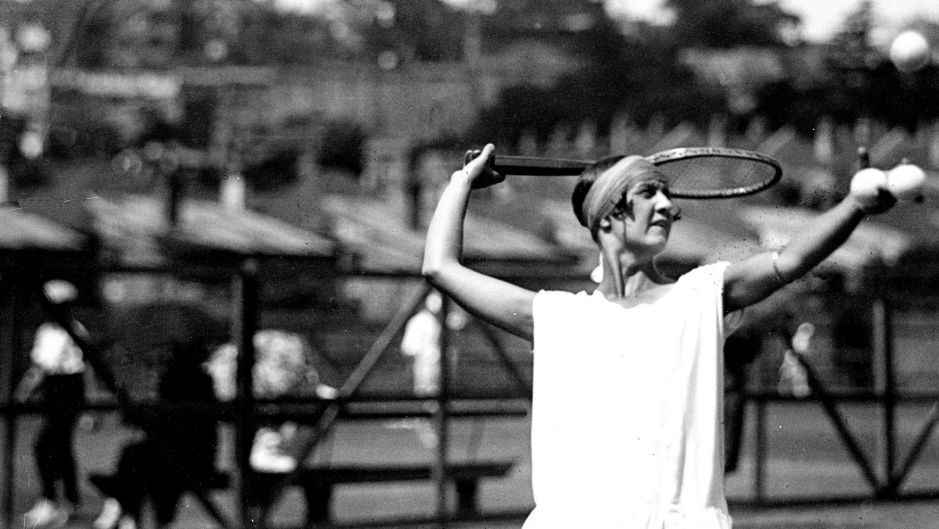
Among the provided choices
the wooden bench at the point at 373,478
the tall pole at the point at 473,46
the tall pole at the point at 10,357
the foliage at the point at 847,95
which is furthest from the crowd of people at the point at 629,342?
the tall pole at the point at 473,46

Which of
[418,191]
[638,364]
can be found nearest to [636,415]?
[638,364]

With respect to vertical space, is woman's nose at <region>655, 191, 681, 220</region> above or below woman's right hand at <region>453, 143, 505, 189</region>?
below

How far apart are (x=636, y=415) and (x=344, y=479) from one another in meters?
5.67

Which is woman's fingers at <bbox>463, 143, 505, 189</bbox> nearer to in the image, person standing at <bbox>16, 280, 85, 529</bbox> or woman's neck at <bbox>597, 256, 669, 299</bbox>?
woman's neck at <bbox>597, 256, 669, 299</bbox>

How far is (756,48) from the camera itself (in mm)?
55719

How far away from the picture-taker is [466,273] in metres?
3.27

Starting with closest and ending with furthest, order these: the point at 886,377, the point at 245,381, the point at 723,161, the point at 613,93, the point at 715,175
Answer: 1. the point at 723,161
2. the point at 715,175
3. the point at 245,381
4. the point at 886,377
5. the point at 613,93

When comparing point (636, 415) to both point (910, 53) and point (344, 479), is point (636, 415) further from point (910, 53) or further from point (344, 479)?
point (344, 479)

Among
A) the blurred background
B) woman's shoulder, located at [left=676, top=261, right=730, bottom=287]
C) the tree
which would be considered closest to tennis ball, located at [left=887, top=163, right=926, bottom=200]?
woman's shoulder, located at [left=676, top=261, right=730, bottom=287]

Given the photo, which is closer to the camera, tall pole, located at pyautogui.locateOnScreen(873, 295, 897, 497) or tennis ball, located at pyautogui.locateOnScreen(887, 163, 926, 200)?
tennis ball, located at pyautogui.locateOnScreen(887, 163, 926, 200)

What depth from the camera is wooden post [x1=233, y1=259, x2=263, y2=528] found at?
8133mm

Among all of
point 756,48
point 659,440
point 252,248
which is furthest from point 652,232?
point 756,48

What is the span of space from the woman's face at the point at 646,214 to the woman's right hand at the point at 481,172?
1.24 feet

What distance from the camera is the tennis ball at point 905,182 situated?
2.95 meters
